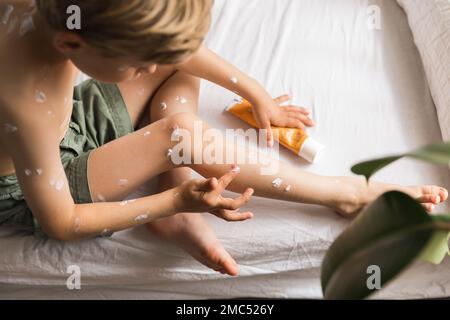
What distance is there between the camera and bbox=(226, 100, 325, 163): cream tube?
0.93 metres

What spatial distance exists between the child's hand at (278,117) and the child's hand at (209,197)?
0.16m

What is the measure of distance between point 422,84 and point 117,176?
606mm

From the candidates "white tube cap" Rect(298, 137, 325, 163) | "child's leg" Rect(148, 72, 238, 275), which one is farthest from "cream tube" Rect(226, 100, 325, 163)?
"child's leg" Rect(148, 72, 238, 275)

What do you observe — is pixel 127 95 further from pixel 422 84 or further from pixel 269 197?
pixel 422 84

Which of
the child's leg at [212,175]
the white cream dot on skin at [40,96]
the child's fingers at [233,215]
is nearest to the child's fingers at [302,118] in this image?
the child's leg at [212,175]

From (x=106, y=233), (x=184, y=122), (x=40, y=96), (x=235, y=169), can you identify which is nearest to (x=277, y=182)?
(x=235, y=169)

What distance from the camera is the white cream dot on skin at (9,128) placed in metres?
0.70

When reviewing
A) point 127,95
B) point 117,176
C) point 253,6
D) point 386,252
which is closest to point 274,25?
point 253,6

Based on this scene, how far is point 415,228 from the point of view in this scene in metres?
0.38

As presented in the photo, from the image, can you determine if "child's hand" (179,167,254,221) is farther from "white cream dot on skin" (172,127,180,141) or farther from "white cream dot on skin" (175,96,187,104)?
"white cream dot on skin" (175,96,187,104)

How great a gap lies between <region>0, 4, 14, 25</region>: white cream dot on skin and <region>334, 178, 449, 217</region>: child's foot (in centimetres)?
56

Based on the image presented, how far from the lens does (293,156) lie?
3.15 ft

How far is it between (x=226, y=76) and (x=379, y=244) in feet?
2.00

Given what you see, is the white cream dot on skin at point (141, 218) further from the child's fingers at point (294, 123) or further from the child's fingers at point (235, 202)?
the child's fingers at point (294, 123)
